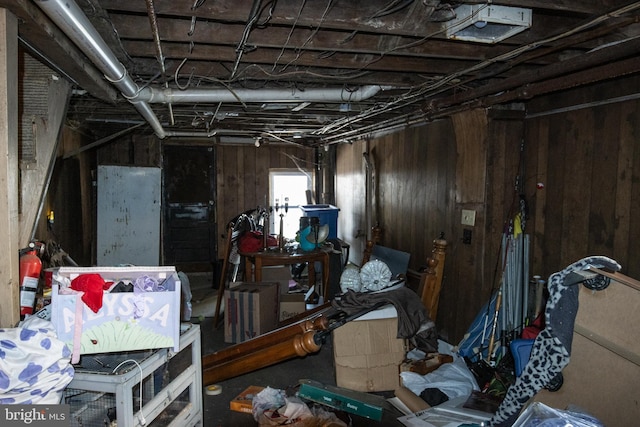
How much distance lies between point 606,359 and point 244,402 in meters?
2.08

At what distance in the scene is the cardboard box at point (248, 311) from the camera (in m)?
3.86

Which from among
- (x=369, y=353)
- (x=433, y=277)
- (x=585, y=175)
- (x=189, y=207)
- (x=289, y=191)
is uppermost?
(x=585, y=175)

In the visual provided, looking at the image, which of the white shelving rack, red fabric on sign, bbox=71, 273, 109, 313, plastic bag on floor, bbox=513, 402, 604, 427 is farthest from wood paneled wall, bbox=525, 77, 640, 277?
red fabric on sign, bbox=71, 273, 109, 313

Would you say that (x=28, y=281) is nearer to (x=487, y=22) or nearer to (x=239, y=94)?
(x=239, y=94)

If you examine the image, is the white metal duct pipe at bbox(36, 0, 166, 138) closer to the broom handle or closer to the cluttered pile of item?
the cluttered pile of item

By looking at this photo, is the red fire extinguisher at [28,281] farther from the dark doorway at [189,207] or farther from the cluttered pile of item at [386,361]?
the dark doorway at [189,207]

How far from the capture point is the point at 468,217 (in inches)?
137

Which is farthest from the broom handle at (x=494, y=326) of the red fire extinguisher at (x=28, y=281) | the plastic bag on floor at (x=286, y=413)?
the red fire extinguisher at (x=28, y=281)

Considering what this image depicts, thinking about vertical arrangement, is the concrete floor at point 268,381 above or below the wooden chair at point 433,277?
below

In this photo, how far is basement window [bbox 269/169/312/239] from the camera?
7.62 meters

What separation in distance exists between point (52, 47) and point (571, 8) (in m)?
2.33

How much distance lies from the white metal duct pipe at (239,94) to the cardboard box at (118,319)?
1577mm

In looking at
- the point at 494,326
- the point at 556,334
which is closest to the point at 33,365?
the point at 556,334

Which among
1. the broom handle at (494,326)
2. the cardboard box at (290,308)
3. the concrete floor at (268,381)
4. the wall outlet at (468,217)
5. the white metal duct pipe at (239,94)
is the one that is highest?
the white metal duct pipe at (239,94)
